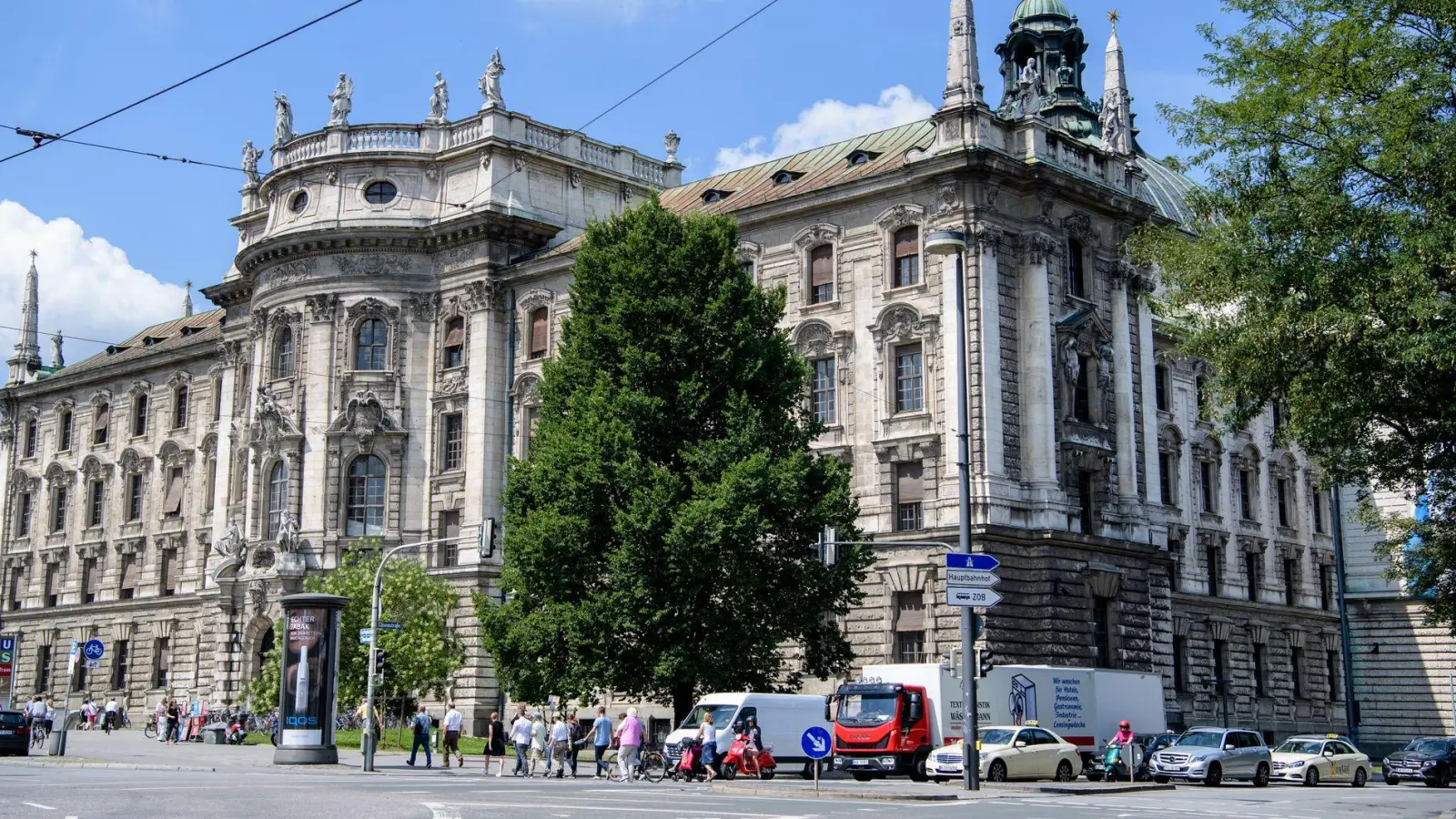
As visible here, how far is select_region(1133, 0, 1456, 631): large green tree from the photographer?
23656 mm

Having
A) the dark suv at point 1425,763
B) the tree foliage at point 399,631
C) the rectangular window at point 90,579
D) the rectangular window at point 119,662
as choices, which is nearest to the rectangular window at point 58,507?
the rectangular window at point 90,579

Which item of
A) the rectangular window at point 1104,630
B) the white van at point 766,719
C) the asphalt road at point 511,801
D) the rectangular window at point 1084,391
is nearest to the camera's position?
the asphalt road at point 511,801

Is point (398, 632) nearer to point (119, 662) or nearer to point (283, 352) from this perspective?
point (283, 352)

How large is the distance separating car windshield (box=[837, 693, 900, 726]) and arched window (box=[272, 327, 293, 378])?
31051 millimetres

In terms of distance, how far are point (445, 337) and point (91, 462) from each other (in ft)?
90.0

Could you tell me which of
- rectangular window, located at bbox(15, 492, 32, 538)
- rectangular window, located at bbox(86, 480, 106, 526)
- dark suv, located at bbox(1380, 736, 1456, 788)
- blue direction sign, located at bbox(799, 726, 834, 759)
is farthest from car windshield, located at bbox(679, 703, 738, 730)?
rectangular window, located at bbox(15, 492, 32, 538)

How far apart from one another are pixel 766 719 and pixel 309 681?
10517mm

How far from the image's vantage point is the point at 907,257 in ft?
156

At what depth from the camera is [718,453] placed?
127ft

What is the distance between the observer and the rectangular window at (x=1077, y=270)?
49.5 m

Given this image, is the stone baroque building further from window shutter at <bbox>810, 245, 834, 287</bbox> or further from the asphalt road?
the asphalt road

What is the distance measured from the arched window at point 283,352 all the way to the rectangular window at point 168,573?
51.6 ft

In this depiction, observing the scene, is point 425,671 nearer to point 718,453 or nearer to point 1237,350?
point 718,453

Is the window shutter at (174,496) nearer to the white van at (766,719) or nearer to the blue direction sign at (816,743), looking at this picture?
the white van at (766,719)
